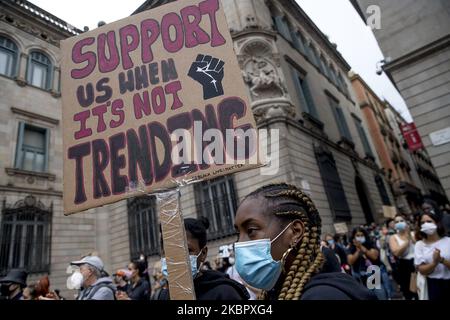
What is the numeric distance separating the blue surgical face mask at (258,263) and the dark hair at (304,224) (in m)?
0.09

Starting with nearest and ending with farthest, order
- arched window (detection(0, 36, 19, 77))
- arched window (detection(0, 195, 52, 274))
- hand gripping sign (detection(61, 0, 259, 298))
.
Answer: hand gripping sign (detection(61, 0, 259, 298)) → arched window (detection(0, 195, 52, 274)) → arched window (detection(0, 36, 19, 77))

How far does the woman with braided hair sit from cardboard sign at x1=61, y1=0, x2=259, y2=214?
403 mm

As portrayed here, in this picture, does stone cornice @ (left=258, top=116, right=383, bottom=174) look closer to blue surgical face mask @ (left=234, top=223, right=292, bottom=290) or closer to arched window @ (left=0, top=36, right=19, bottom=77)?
blue surgical face mask @ (left=234, top=223, right=292, bottom=290)

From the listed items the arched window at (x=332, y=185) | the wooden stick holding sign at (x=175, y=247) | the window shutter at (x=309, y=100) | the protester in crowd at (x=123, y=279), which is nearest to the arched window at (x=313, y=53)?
the window shutter at (x=309, y=100)

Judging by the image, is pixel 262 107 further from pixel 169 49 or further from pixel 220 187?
pixel 169 49

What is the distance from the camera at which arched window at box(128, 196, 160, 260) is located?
12969mm

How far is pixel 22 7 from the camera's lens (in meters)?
14.9

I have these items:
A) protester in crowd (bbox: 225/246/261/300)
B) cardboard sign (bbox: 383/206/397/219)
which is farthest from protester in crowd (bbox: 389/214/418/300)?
cardboard sign (bbox: 383/206/397/219)

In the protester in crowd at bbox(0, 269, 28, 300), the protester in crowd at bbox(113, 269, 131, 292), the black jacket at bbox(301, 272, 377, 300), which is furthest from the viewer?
the protester in crowd at bbox(113, 269, 131, 292)

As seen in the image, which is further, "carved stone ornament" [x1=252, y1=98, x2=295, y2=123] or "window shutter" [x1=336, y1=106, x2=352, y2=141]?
"window shutter" [x1=336, y1=106, x2=352, y2=141]

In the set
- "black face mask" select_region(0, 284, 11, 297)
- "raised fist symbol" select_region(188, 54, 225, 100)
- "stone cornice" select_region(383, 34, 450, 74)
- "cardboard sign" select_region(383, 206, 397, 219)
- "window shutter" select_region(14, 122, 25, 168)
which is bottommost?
"black face mask" select_region(0, 284, 11, 297)

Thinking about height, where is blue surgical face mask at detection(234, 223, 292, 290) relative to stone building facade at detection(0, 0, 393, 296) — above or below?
below

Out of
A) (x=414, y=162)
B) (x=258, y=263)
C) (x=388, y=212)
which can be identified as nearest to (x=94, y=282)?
(x=258, y=263)

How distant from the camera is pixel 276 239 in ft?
4.68
